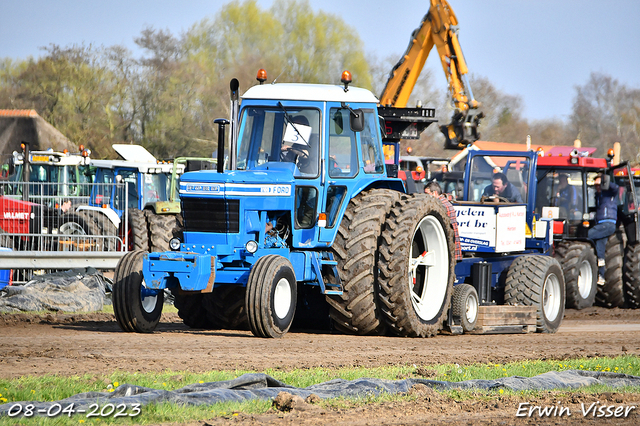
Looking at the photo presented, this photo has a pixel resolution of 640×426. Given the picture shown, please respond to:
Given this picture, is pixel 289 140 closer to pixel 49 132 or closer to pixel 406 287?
pixel 406 287

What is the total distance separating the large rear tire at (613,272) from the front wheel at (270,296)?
930cm

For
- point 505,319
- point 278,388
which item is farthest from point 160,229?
point 278,388

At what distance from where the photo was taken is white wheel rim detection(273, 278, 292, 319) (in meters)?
7.94

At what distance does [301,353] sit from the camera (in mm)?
7195

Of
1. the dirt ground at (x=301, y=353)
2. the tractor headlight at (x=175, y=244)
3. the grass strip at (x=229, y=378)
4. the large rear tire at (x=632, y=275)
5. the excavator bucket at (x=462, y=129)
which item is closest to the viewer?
the grass strip at (x=229, y=378)

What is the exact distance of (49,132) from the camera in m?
29.2

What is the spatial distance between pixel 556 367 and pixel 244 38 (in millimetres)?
28210

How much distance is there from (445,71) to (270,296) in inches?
496

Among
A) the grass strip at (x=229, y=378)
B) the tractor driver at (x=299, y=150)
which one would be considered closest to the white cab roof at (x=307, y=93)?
the tractor driver at (x=299, y=150)

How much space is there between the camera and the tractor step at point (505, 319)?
10242 mm

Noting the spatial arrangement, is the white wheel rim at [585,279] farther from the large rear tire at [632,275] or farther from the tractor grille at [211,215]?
the tractor grille at [211,215]

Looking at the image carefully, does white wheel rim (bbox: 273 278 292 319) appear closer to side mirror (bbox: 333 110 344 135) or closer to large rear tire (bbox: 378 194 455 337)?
large rear tire (bbox: 378 194 455 337)

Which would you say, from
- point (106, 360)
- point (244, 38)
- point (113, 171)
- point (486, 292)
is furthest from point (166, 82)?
point (106, 360)

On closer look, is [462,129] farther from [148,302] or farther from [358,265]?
[148,302]
